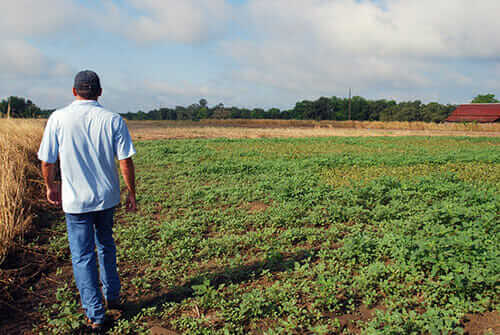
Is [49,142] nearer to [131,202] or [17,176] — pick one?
[131,202]

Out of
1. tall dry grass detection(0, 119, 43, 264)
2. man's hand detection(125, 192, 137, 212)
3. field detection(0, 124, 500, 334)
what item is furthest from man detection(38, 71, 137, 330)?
tall dry grass detection(0, 119, 43, 264)

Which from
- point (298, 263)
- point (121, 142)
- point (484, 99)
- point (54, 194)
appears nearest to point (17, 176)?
point (54, 194)

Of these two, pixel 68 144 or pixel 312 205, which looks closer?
pixel 68 144

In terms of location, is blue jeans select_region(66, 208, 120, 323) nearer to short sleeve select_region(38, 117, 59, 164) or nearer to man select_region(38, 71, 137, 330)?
man select_region(38, 71, 137, 330)

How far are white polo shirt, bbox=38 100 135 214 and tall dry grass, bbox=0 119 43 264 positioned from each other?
2497 mm

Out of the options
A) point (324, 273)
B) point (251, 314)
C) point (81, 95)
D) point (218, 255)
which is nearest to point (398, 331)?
point (324, 273)

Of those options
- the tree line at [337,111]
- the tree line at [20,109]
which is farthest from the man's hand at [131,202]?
the tree line at [337,111]

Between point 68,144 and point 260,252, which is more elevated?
point 68,144

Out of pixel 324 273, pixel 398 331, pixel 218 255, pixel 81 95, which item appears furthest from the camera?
pixel 218 255

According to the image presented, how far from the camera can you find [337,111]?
97.1 meters

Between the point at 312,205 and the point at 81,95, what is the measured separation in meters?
5.04

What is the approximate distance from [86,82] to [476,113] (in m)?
75.3

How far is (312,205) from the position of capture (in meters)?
6.77

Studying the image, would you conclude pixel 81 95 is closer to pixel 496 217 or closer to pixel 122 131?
pixel 122 131
